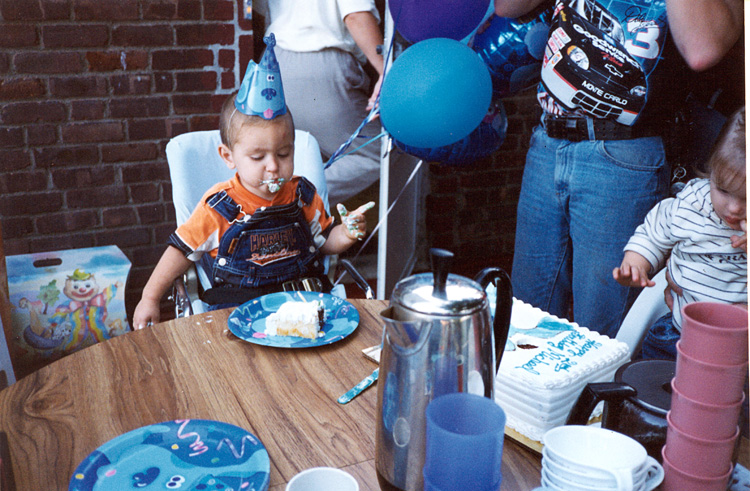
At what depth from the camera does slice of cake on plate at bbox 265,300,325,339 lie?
1183 millimetres

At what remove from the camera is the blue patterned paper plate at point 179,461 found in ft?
2.60

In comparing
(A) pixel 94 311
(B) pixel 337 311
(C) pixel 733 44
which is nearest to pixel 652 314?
(C) pixel 733 44

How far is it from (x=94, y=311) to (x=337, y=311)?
147 centimetres

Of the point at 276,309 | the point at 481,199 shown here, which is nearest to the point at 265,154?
the point at 276,309

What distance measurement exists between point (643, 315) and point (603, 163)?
38 cm

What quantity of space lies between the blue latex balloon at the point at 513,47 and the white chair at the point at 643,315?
2.23 feet

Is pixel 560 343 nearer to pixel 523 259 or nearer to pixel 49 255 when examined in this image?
pixel 523 259

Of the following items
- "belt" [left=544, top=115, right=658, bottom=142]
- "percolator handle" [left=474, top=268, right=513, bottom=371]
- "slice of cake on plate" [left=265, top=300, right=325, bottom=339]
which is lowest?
"slice of cake on plate" [left=265, top=300, right=325, bottom=339]

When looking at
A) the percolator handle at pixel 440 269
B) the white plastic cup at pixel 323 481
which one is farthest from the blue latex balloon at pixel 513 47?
the white plastic cup at pixel 323 481

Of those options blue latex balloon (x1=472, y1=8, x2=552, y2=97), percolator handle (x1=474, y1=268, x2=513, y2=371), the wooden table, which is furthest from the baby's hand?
percolator handle (x1=474, y1=268, x2=513, y2=371)

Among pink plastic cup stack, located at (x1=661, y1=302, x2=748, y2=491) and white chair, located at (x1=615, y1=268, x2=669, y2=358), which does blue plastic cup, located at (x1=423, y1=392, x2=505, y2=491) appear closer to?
pink plastic cup stack, located at (x1=661, y1=302, x2=748, y2=491)

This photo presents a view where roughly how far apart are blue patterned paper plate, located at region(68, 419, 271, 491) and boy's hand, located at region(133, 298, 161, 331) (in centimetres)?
71

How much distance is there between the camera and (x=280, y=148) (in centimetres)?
163

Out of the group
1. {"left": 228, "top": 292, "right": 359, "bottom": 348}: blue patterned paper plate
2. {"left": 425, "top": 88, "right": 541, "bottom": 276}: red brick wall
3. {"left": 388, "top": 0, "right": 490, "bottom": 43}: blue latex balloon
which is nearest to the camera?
{"left": 228, "top": 292, "right": 359, "bottom": 348}: blue patterned paper plate
